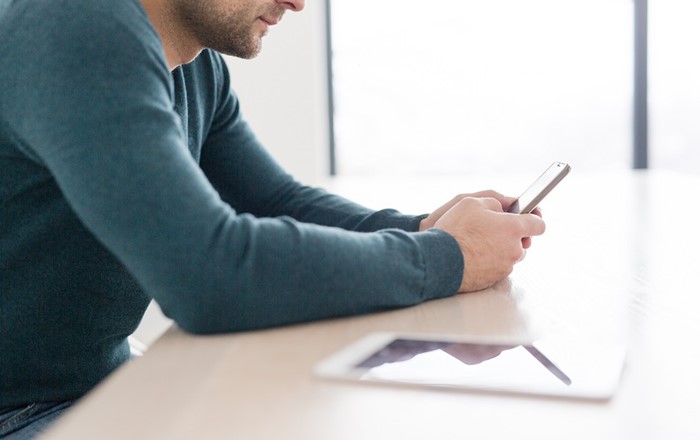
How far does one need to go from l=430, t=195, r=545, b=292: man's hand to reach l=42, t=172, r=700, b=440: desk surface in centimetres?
2

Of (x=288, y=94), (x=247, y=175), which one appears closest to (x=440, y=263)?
(x=247, y=175)

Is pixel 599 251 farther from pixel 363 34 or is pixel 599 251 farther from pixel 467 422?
pixel 363 34

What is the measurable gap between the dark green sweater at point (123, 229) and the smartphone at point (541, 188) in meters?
0.18

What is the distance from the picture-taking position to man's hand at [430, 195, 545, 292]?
89 centimetres

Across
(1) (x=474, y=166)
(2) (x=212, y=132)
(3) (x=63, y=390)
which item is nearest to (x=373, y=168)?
(1) (x=474, y=166)

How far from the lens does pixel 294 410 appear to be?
1.85ft

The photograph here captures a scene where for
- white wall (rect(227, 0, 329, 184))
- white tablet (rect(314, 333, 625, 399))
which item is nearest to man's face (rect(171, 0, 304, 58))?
white tablet (rect(314, 333, 625, 399))

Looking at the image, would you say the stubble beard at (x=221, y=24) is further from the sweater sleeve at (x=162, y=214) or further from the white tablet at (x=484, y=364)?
the white tablet at (x=484, y=364)

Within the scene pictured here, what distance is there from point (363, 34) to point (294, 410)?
3.57 meters

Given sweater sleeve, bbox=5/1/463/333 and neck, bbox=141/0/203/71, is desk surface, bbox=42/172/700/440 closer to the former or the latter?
sweater sleeve, bbox=5/1/463/333

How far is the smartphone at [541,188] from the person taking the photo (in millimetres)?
1013

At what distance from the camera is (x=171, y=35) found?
43.1 inches

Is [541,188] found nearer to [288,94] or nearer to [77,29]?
→ [77,29]

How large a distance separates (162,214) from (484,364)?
0.91ft
